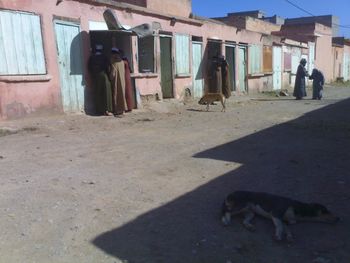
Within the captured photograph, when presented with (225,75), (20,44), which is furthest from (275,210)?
(225,75)

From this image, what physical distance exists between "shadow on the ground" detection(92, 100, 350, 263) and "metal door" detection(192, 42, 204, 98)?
32.2 ft

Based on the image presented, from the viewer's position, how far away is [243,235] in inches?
142

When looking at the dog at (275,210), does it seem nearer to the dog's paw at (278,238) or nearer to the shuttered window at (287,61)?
the dog's paw at (278,238)

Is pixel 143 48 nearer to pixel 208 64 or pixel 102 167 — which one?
pixel 208 64

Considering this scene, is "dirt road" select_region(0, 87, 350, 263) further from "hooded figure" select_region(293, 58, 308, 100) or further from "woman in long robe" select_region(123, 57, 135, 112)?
"hooded figure" select_region(293, 58, 308, 100)

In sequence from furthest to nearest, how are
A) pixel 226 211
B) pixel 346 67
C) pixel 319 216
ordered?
pixel 346 67 → pixel 226 211 → pixel 319 216

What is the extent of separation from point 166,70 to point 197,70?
1959 millimetres

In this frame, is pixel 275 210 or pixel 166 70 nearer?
pixel 275 210

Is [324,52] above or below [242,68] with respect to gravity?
above

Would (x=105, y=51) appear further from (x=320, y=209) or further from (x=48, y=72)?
(x=320, y=209)

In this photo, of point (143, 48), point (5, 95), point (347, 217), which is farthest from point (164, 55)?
point (347, 217)

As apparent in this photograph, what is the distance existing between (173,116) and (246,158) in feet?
18.6

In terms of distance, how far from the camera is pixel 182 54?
616 inches

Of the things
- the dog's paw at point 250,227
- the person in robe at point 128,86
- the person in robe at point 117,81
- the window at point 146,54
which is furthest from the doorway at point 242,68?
the dog's paw at point 250,227
